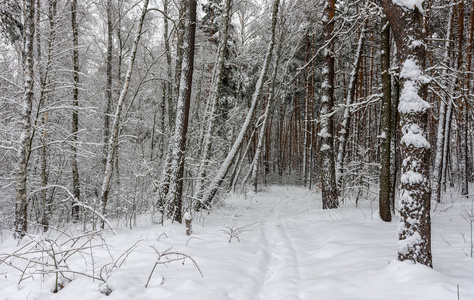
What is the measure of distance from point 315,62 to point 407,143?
1957 centimetres

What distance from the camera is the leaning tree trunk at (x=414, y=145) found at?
3.33 m

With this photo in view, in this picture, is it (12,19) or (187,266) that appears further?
(12,19)

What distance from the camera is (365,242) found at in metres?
4.96

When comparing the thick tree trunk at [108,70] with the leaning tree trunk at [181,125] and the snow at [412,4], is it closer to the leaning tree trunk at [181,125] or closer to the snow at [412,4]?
the leaning tree trunk at [181,125]

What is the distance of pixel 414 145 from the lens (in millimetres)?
3375

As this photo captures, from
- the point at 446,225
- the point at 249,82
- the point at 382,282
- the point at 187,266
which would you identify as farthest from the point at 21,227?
the point at 249,82

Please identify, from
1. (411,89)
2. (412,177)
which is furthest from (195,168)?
(411,89)

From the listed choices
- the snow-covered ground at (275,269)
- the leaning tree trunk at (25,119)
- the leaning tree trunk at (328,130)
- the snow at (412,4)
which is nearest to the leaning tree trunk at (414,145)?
the snow at (412,4)

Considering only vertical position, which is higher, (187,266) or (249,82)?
(249,82)

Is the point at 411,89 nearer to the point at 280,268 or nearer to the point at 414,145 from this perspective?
the point at 414,145

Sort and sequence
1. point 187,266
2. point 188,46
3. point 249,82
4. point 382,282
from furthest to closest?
point 249,82
point 188,46
point 187,266
point 382,282

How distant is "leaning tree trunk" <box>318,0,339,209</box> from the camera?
9438 mm

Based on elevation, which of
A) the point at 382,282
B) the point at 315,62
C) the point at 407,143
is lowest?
the point at 382,282

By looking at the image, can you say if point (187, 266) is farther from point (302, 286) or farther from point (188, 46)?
point (188, 46)
